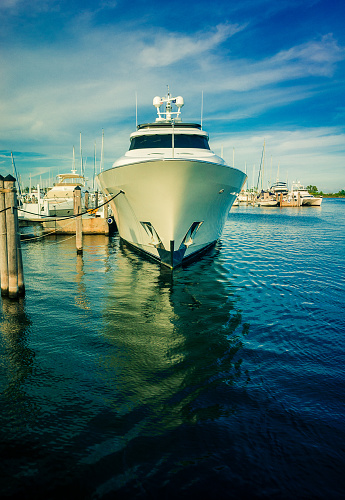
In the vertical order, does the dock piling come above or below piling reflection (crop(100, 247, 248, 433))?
above

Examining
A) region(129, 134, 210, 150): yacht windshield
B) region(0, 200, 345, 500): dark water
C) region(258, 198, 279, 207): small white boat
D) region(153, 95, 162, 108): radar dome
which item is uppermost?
region(153, 95, 162, 108): radar dome

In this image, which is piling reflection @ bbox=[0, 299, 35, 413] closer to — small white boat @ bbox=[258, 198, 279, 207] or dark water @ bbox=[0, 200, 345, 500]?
dark water @ bbox=[0, 200, 345, 500]

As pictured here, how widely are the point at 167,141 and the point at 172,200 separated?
457 cm

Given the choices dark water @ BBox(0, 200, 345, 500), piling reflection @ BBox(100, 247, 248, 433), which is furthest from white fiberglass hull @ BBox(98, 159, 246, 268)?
dark water @ BBox(0, 200, 345, 500)

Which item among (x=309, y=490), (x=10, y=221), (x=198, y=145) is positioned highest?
(x=198, y=145)

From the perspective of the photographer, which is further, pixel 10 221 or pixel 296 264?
pixel 296 264

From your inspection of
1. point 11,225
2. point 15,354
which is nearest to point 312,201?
point 11,225

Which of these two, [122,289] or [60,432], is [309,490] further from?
[122,289]

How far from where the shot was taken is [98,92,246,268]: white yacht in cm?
830

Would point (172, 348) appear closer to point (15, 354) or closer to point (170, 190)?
point (15, 354)

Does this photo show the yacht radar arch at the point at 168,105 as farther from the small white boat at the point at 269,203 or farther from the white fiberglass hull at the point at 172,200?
the small white boat at the point at 269,203

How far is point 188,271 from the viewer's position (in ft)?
34.0

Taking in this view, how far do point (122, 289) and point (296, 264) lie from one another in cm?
679

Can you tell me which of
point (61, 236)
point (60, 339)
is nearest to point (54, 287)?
point (60, 339)
